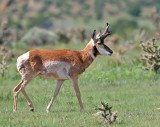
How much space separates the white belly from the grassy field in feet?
3.04

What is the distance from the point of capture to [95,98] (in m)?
14.6

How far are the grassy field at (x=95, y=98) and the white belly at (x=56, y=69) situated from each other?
3.04ft

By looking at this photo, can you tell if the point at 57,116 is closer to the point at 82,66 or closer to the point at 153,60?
the point at 82,66

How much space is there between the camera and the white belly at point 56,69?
1182 centimetres

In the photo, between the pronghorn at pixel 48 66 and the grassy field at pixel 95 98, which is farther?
the pronghorn at pixel 48 66

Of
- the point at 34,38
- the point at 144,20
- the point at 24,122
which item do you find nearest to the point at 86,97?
the point at 24,122

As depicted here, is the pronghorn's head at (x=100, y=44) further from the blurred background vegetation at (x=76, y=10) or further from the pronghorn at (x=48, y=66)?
the blurred background vegetation at (x=76, y=10)

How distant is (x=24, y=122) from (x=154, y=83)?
326 inches

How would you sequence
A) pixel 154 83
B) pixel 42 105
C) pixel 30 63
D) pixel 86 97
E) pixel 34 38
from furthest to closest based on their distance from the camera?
1. pixel 34 38
2. pixel 154 83
3. pixel 86 97
4. pixel 42 105
5. pixel 30 63

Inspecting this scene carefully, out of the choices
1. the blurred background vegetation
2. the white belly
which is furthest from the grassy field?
the blurred background vegetation

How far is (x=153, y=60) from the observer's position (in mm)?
18766

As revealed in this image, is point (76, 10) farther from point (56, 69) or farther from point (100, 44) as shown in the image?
point (56, 69)

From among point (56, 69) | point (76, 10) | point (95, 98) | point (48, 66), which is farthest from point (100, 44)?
point (76, 10)

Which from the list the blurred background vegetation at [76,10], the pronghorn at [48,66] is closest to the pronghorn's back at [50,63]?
the pronghorn at [48,66]
